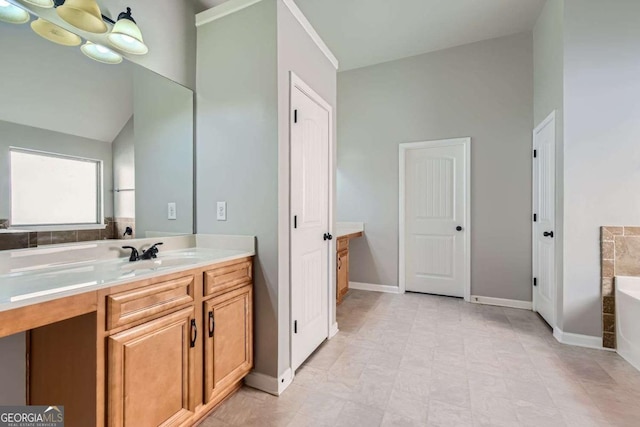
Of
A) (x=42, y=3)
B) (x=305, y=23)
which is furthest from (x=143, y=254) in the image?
(x=305, y=23)

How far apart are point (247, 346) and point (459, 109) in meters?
3.56

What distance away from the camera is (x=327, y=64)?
2504mm

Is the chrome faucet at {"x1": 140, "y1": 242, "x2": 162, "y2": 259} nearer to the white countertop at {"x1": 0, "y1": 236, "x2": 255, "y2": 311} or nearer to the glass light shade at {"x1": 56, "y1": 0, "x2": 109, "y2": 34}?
the white countertop at {"x1": 0, "y1": 236, "x2": 255, "y2": 311}

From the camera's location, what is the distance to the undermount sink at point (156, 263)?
1468 millimetres

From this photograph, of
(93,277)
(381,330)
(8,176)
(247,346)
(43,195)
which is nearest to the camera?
(93,277)

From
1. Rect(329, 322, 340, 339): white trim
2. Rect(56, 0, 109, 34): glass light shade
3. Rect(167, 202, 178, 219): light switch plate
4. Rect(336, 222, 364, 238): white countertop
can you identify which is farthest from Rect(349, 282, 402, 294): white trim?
Rect(56, 0, 109, 34): glass light shade

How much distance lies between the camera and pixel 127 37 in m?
1.67

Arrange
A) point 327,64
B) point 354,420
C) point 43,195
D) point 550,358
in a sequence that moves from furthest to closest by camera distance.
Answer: point 327,64 → point 550,358 → point 354,420 → point 43,195

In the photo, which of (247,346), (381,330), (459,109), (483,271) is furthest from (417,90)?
(247,346)

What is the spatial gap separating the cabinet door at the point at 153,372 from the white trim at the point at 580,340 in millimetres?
2905

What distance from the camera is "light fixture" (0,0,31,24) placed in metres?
1.25

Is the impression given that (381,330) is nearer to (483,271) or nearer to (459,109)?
(483,271)

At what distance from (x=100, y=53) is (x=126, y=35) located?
18 cm

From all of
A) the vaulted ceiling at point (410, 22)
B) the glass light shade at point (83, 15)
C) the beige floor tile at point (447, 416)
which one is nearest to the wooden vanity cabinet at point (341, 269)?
the beige floor tile at point (447, 416)
